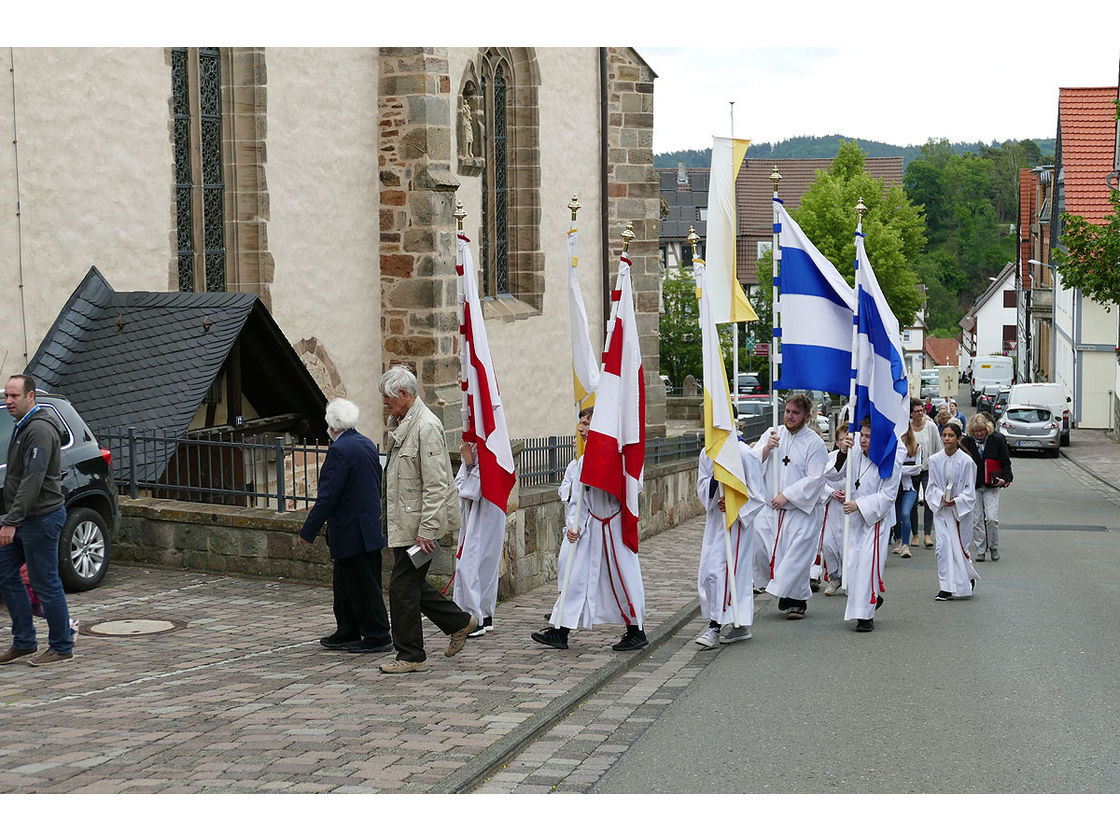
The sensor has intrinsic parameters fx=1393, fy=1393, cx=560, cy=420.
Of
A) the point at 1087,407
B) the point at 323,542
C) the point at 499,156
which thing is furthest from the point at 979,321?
the point at 323,542

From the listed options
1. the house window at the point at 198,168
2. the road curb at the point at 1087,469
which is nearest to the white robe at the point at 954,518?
the house window at the point at 198,168

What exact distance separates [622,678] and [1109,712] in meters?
2.97

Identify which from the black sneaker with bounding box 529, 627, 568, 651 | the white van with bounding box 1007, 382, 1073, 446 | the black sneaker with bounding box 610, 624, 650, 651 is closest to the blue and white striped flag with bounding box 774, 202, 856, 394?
the black sneaker with bounding box 610, 624, 650, 651

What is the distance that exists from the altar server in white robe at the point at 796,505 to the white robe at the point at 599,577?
2.26 m

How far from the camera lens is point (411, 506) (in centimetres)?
876

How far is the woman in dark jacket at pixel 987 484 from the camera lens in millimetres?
16000

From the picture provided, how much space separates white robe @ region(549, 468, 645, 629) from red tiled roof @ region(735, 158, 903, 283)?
61063 mm

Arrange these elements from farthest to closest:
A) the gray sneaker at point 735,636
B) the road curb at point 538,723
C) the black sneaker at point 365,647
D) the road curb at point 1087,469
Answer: the road curb at point 1087,469 → the gray sneaker at point 735,636 → the black sneaker at point 365,647 → the road curb at point 538,723

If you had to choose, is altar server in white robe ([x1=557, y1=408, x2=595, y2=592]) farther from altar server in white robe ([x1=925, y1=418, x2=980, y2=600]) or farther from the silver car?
the silver car

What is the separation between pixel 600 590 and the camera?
31.8 feet

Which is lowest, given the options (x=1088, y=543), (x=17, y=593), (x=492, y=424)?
(x=1088, y=543)

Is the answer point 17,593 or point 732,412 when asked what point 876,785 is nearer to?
point 732,412

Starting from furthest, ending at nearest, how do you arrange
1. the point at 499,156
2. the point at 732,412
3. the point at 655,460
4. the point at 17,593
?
the point at 499,156
the point at 655,460
the point at 732,412
the point at 17,593

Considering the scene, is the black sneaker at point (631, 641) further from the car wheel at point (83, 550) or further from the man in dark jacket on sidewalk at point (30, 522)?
the car wheel at point (83, 550)
